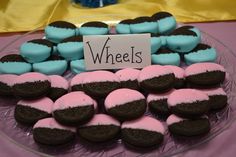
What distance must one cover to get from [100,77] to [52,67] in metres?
0.18

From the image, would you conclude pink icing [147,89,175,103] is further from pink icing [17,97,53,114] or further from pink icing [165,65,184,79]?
pink icing [17,97,53,114]

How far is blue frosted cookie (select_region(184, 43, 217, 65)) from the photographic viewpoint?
1049 millimetres

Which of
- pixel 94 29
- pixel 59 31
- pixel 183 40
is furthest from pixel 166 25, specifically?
pixel 59 31

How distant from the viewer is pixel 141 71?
957mm

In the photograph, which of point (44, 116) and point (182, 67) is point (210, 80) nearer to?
point (182, 67)

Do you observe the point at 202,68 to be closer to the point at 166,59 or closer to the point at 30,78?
the point at 166,59

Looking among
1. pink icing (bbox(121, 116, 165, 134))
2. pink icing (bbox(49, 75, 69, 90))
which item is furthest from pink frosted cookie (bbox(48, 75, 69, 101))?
pink icing (bbox(121, 116, 165, 134))

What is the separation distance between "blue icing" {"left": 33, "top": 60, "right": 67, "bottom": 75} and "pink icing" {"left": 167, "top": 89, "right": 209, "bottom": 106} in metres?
0.34

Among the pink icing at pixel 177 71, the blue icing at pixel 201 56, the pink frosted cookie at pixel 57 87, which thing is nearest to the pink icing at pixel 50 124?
the pink frosted cookie at pixel 57 87

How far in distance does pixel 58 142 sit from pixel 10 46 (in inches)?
19.9

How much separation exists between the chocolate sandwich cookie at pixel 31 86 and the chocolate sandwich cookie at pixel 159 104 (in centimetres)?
25

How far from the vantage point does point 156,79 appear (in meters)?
0.91

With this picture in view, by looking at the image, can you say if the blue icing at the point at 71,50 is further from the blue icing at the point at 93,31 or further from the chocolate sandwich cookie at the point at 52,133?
the chocolate sandwich cookie at the point at 52,133

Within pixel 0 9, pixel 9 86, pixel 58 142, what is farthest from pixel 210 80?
pixel 0 9
